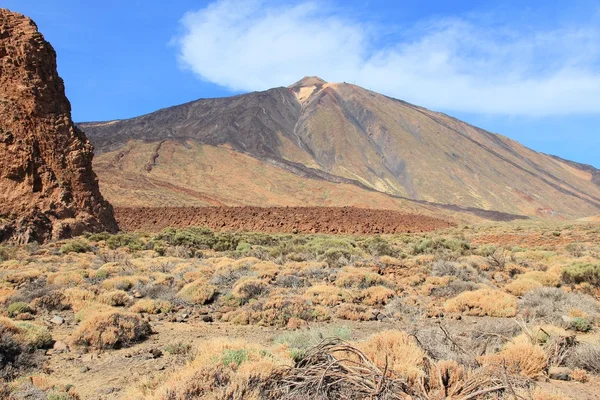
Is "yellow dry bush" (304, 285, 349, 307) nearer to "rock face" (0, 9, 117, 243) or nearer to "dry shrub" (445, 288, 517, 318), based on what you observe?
"dry shrub" (445, 288, 517, 318)

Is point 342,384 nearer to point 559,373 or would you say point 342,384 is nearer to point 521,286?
point 559,373

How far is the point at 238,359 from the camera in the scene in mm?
4508

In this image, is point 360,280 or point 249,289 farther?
point 360,280

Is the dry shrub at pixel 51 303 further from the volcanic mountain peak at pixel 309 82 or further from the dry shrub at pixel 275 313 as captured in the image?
the volcanic mountain peak at pixel 309 82

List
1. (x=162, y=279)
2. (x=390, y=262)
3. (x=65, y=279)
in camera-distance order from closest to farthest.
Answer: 1. (x=65, y=279)
2. (x=162, y=279)
3. (x=390, y=262)

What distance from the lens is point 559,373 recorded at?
500cm

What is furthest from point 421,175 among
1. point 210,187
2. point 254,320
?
point 254,320

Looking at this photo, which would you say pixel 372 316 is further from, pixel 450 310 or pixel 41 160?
pixel 41 160

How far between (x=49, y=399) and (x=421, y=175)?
345 ft

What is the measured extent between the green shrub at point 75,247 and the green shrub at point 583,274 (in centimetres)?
1631

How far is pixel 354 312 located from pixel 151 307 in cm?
435

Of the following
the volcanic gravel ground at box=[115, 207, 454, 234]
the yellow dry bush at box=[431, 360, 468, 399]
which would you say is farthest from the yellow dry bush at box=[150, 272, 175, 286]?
the volcanic gravel ground at box=[115, 207, 454, 234]

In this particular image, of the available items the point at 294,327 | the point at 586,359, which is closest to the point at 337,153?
the point at 294,327

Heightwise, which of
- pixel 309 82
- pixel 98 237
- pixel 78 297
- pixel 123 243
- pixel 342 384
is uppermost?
pixel 309 82
